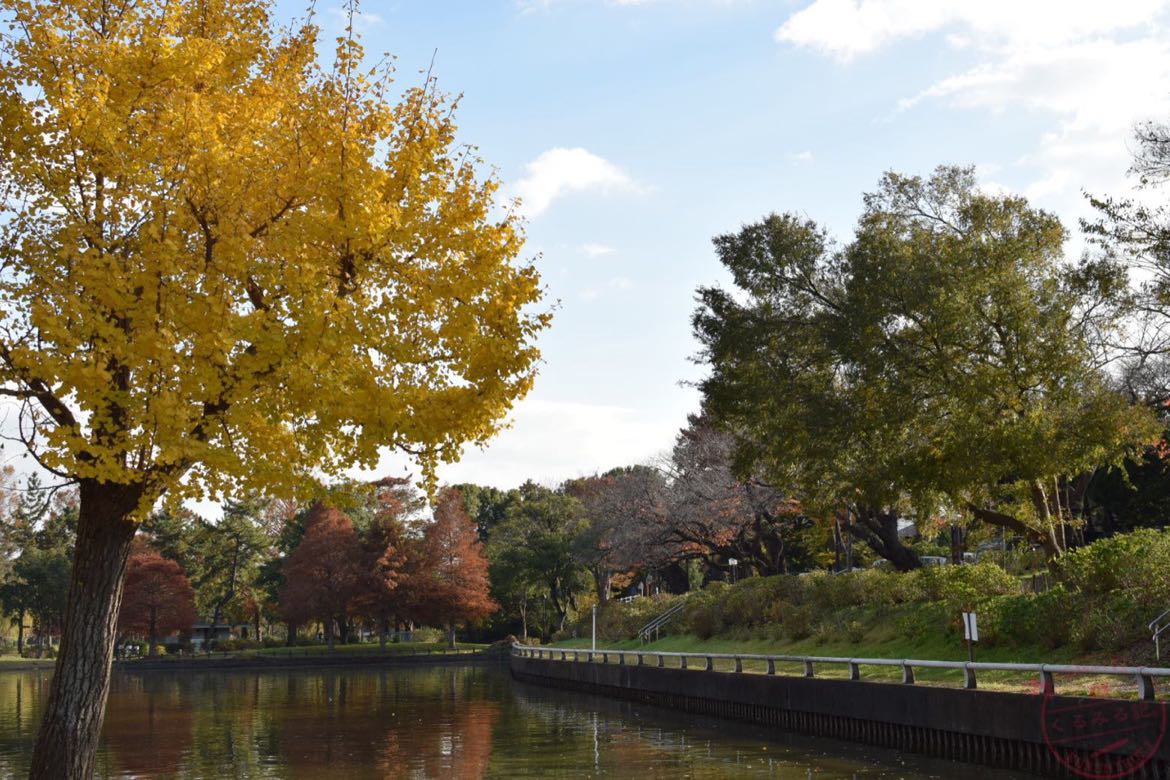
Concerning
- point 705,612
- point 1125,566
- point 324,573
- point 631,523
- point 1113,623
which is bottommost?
point 705,612

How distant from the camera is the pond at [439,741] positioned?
62.8 feet

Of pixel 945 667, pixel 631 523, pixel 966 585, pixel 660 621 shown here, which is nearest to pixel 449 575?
pixel 631 523

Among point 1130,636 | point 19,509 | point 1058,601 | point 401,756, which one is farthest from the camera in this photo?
Result: point 19,509

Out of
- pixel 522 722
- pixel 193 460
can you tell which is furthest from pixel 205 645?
pixel 193 460

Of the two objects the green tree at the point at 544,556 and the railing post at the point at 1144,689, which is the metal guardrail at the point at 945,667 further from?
the green tree at the point at 544,556

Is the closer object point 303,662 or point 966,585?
point 966,585

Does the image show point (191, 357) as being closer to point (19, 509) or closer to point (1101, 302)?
point (1101, 302)

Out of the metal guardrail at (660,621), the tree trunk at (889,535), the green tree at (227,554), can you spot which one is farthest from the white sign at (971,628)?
the green tree at (227,554)

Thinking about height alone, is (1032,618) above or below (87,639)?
below

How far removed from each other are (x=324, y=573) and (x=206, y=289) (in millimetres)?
63885

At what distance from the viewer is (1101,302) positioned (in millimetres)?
23531

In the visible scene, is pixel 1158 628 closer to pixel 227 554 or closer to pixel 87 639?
pixel 87 639

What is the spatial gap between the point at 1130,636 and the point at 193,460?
1574 centimetres

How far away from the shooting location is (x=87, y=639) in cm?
1040
